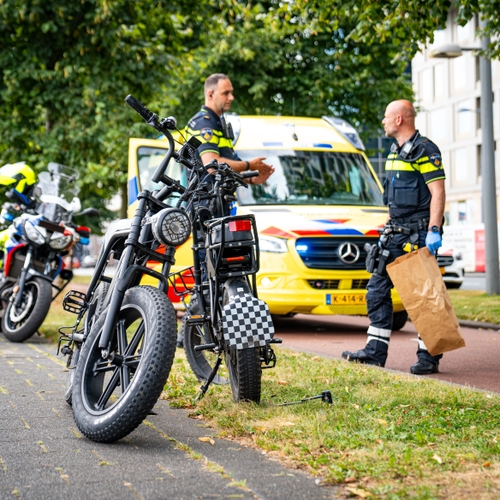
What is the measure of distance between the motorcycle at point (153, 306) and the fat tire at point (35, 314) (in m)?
3.20

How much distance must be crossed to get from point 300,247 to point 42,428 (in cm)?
519

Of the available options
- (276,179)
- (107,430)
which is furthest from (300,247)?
(107,430)

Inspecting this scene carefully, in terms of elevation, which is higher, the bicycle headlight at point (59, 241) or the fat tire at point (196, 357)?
the bicycle headlight at point (59, 241)

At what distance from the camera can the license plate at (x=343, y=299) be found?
9.18m

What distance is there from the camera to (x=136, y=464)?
3.62 m

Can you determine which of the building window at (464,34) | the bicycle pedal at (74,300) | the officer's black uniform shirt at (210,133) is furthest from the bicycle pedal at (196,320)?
the building window at (464,34)

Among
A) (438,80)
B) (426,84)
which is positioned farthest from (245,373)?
(426,84)

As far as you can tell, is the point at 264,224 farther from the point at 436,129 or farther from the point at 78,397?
the point at 436,129

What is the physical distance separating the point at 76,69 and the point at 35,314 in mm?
6712

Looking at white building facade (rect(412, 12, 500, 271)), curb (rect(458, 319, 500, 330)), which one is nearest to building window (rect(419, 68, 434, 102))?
white building facade (rect(412, 12, 500, 271))

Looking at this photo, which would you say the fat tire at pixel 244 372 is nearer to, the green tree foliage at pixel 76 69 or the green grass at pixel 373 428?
the green grass at pixel 373 428

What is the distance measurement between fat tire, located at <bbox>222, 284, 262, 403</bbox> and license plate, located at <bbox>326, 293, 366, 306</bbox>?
4.44 m

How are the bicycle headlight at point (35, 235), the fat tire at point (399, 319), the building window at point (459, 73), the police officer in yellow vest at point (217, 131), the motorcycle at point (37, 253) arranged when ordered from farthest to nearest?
the building window at point (459, 73) < the fat tire at point (399, 319) < the bicycle headlight at point (35, 235) < the motorcycle at point (37, 253) < the police officer in yellow vest at point (217, 131)

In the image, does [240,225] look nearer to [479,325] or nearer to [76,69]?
[479,325]
